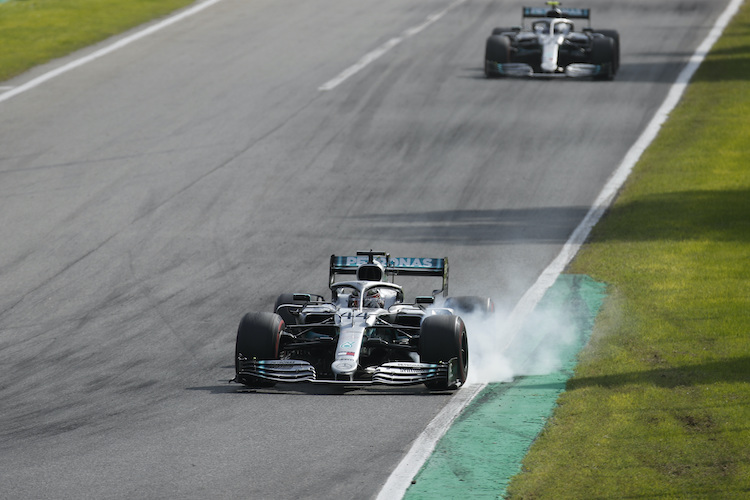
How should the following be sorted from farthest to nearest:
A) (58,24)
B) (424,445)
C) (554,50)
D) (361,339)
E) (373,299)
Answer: (58,24), (554,50), (373,299), (361,339), (424,445)

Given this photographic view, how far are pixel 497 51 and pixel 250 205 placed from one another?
35.7ft

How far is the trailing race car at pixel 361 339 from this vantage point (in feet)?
43.3

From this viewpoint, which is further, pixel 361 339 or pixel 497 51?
pixel 497 51

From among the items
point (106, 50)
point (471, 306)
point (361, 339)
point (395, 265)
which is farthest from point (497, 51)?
point (361, 339)

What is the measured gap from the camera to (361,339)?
13.6 metres

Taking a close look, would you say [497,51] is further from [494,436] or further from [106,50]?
[494,436]

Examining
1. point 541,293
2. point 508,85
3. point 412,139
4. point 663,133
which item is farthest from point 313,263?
point 508,85

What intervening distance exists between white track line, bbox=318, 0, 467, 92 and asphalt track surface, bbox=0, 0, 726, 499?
0.25 meters

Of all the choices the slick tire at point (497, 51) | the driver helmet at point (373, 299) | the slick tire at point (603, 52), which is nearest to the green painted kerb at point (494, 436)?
the driver helmet at point (373, 299)

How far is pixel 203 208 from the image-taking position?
914 inches

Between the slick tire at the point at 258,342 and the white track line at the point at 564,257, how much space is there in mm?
2092

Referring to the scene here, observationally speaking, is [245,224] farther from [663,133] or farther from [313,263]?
[663,133]

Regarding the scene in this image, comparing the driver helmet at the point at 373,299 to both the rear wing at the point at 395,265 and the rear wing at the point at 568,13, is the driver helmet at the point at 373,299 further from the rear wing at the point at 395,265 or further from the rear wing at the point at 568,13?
the rear wing at the point at 568,13

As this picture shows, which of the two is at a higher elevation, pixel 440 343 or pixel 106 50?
pixel 106 50
